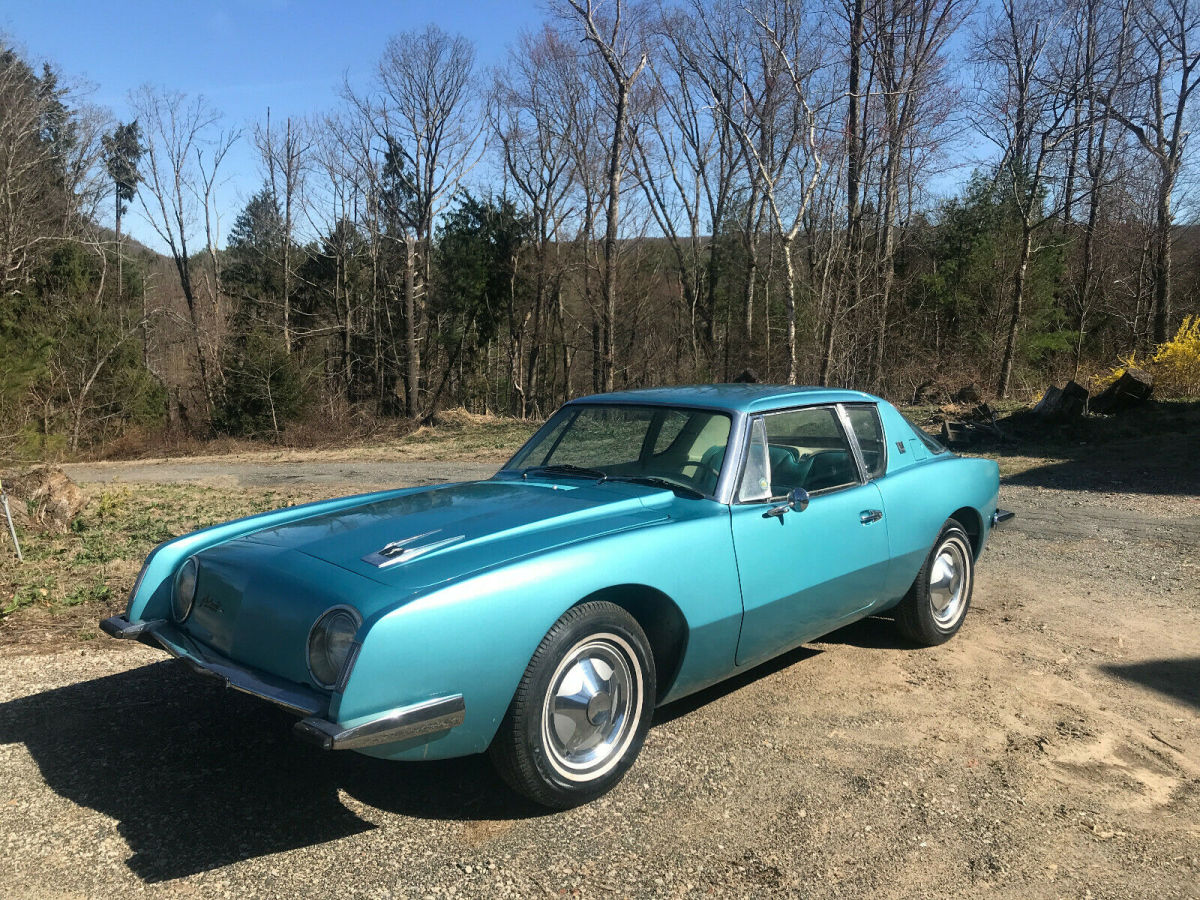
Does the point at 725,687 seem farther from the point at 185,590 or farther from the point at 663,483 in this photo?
the point at 185,590

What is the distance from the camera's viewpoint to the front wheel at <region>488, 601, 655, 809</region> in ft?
9.70

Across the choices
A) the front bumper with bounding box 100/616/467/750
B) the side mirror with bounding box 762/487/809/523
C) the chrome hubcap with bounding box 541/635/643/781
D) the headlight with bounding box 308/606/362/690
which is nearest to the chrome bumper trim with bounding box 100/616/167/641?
the front bumper with bounding box 100/616/467/750

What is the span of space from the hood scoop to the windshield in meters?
1.11

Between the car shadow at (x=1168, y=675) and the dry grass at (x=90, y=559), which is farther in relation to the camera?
the dry grass at (x=90, y=559)

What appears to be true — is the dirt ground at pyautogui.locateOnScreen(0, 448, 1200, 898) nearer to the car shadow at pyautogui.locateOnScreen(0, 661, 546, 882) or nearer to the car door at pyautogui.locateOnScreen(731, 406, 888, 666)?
the car shadow at pyautogui.locateOnScreen(0, 661, 546, 882)

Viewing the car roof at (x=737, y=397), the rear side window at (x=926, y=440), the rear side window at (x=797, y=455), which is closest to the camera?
the rear side window at (x=797, y=455)

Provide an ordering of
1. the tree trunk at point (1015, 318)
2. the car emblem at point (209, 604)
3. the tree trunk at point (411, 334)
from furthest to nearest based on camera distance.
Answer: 1. the tree trunk at point (411, 334)
2. the tree trunk at point (1015, 318)
3. the car emblem at point (209, 604)

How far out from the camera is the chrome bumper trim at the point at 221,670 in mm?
2750

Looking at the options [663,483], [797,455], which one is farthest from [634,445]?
[797,455]

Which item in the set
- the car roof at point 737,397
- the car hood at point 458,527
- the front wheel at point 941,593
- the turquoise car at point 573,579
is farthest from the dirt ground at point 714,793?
the car roof at point 737,397

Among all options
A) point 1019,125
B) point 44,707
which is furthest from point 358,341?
point 44,707

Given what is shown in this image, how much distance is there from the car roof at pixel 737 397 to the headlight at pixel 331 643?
6.70ft

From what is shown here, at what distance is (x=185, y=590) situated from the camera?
3.50 m

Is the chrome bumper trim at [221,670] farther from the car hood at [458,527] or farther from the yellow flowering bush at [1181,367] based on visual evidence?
the yellow flowering bush at [1181,367]
